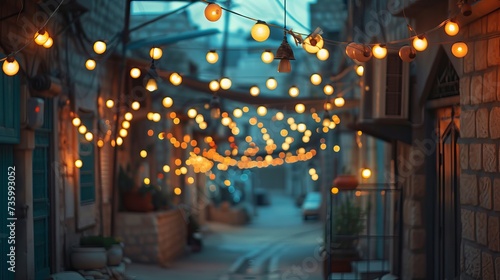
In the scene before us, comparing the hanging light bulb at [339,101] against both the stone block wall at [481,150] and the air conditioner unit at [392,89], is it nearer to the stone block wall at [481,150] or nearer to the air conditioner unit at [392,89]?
the air conditioner unit at [392,89]

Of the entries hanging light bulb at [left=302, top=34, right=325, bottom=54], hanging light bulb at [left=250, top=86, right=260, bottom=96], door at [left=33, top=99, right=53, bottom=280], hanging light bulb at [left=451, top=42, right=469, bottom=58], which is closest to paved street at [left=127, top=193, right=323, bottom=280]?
door at [left=33, top=99, right=53, bottom=280]

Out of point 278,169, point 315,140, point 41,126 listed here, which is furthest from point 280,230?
point 278,169

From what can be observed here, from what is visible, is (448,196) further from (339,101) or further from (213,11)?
(339,101)

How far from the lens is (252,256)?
23406 millimetres

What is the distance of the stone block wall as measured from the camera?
856 cm

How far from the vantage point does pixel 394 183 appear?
43.5ft

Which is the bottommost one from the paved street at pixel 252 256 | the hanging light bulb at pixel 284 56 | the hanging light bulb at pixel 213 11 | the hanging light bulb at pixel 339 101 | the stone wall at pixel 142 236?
the paved street at pixel 252 256

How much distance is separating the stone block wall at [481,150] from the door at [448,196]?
1197 mm

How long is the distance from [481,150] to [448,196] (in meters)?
2.29

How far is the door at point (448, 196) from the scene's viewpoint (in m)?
10.8

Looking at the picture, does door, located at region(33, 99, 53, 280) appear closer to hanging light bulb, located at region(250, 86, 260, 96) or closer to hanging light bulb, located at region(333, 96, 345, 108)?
hanging light bulb, located at region(250, 86, 260, 96)

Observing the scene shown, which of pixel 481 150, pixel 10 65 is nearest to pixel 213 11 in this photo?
pixel 10 65

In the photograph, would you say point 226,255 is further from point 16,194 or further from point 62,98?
point 16,194

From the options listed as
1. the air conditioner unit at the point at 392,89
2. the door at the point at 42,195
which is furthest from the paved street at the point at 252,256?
the air conditioner unit at the point at 392,89
